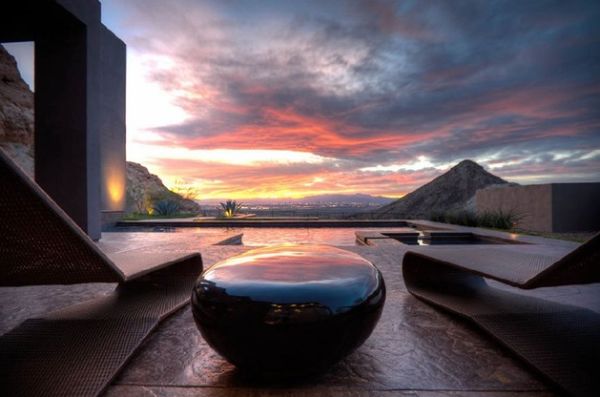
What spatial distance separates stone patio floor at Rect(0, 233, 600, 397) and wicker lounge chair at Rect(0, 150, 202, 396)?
124 millimetres

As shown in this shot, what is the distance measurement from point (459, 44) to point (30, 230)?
10.6m

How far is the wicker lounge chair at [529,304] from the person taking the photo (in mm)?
1308

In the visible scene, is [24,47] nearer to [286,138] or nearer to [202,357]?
[286,138]

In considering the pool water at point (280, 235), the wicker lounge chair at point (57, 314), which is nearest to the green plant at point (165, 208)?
the pool water at point (280, 235)

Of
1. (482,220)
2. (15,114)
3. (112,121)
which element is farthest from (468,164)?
(15,114)

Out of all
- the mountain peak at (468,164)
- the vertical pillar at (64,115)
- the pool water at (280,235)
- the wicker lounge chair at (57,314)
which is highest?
the mountain peak at (468,164)

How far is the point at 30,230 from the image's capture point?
125cm

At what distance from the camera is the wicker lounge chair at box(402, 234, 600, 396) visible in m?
1.31

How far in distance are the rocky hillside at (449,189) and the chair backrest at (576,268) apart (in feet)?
126

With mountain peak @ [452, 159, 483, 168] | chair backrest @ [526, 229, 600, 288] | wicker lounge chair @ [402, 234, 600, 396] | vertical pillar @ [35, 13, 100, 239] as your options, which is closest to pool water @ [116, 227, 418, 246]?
vertical pillar @ [35, 13, 100, 239]

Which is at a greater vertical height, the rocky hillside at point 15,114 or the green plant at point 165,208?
the rocky hillside at point 15,114

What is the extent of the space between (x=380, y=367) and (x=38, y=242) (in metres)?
1.61

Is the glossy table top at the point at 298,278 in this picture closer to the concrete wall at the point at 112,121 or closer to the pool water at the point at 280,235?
the pool water at the point at 280,235

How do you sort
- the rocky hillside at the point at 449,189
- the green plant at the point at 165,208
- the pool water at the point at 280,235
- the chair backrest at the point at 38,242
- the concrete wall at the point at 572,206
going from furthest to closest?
1. the rocky hillside at the point at 449,189
2. the green plant at the point at 165,208
3. the concrete wall at the point at 572,206
4. the pool water at the point at 280,235
5. the chair backrest at the point at 38,242
